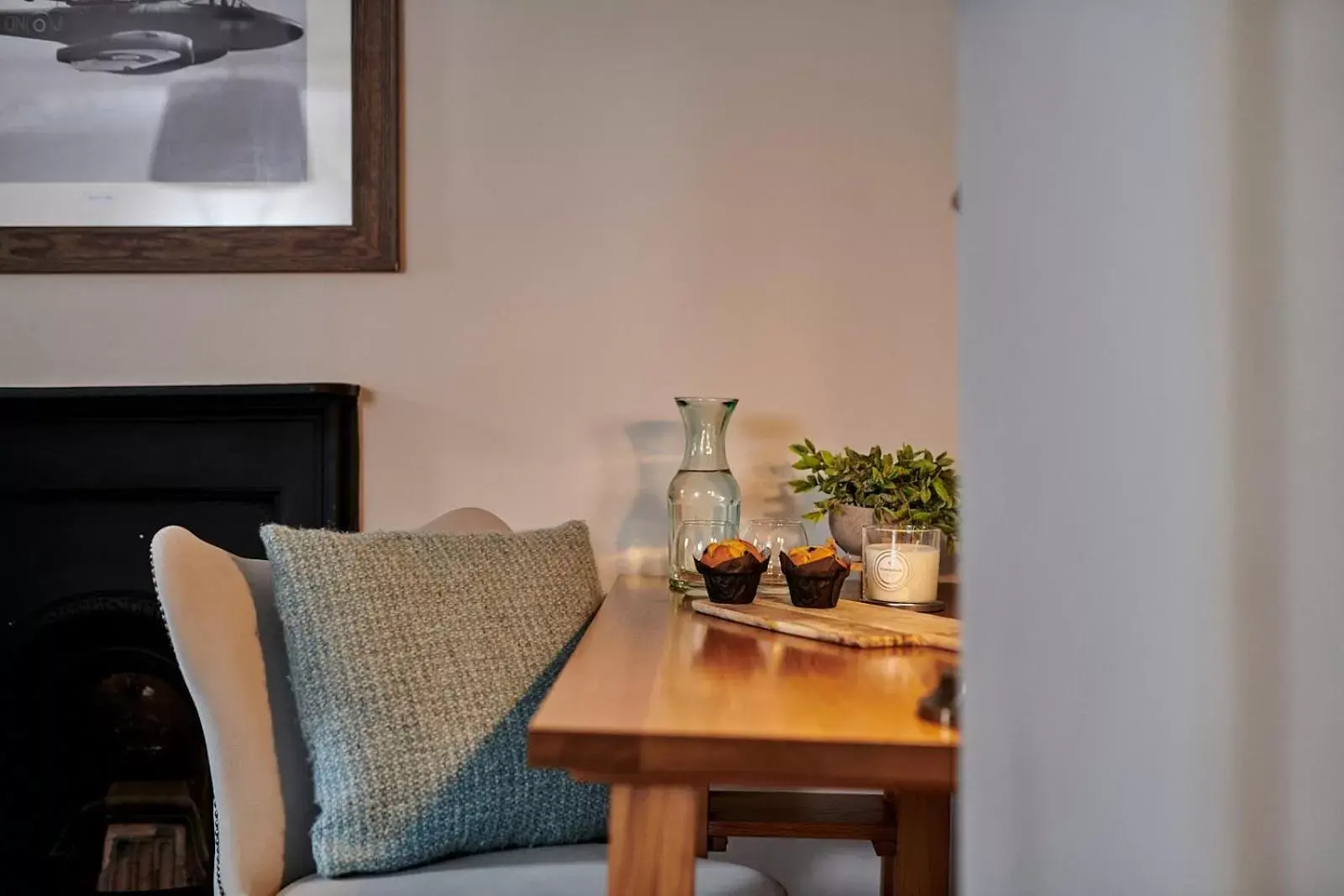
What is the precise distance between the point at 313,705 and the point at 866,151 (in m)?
1.51

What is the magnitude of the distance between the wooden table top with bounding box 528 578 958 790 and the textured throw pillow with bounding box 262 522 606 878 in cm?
21

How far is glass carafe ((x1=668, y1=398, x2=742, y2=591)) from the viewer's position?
1.99 m

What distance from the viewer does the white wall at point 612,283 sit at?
2.27 m

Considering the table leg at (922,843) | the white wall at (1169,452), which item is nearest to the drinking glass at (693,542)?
the table leg at (922,843)

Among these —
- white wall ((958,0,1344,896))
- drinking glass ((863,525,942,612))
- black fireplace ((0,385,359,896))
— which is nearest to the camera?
white wall ((958,0,1344,896))

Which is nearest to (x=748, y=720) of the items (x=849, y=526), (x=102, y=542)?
(x=849, y=526)

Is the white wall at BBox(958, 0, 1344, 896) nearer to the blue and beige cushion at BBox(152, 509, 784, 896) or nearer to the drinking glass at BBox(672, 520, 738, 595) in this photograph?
the blue and beige cushion at BBox(152, 509, 784, 896)

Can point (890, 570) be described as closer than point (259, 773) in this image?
No

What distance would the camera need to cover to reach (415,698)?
140 cm

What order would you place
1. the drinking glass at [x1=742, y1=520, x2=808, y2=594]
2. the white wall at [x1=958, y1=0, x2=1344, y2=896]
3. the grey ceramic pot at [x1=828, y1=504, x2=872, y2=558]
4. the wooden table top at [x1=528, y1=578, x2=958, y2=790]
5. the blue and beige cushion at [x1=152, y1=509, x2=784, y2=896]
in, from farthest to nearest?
the grey ceramic pot at [x1=828, y1=504, x2=872, y2=558], the drinking glass at [x1=742, y1=520, x2=808, y2=594], the blue and beige cushion at [x1=152, y1=509, x2=784, y2=896], the wooden table top at [x1=528, y1=578, x2=958, y2=790], the white wall at [x1=958, y1=0, x2=1344, y2=896]

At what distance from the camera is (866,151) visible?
2277 millimetres

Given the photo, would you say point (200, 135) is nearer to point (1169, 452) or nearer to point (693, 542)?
point (693, 542)

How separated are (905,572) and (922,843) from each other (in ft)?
1.33

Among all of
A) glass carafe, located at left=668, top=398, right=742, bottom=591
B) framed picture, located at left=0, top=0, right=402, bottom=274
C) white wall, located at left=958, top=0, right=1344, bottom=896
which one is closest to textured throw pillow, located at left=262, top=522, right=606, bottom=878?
glass carafe, located at left=668, top=398, right=742, bottom=591
